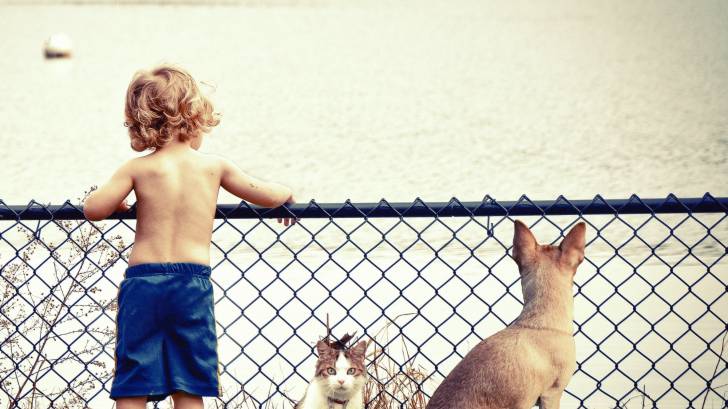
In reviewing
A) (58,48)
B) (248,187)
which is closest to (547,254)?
(248,187)

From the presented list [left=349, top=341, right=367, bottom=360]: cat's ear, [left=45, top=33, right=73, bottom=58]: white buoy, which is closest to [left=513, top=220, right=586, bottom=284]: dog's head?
[left=349, top=341, right=367, bottom=360]: cat's ear

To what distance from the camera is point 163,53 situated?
36.6 meters

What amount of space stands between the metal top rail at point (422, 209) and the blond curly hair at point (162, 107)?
326mm

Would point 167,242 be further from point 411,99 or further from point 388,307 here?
point 411,99

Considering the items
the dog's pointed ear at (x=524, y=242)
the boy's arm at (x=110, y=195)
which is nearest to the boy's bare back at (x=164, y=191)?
the boy's arm at (x=110, y=195)

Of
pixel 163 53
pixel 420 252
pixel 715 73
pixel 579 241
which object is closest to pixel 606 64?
pixel 715 73

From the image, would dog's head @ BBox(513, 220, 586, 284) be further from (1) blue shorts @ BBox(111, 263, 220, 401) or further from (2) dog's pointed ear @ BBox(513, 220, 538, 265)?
(1) blue shorts @ BBox(111, 263, 220, 401)

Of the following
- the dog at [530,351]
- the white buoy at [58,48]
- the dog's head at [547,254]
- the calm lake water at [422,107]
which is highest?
the white buoy at [58,48]

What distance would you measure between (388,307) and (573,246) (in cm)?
229

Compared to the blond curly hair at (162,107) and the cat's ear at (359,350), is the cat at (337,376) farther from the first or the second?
the blond curly hair at (162,107)

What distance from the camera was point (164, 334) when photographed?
9.19 feet

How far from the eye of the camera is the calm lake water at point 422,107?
14484 mm

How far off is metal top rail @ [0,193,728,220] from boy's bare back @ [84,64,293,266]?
0.18 metres

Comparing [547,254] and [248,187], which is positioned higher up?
[248,187]
